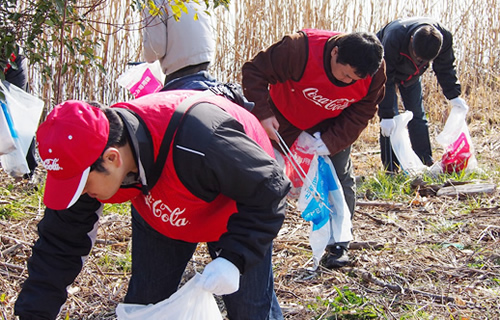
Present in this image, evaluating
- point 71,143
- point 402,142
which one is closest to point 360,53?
point 71,143

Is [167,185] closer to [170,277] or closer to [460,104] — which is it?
[170,277]

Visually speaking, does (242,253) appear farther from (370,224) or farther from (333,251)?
(370,224)

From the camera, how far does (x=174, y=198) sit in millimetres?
1807

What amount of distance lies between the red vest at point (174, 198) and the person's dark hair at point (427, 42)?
2560 millimetres

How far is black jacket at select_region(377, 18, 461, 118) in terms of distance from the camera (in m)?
→ 4.51

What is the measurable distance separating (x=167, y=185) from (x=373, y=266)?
6.21 ft

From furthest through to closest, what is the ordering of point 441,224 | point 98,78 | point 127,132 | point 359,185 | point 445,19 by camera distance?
point 445,19 < point 98,78 < point 359,185 < point 441,224 < point 127,132

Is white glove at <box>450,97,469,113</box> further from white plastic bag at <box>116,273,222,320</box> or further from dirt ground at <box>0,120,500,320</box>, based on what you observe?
white plastic bag at <box>116,273,222,320</box>

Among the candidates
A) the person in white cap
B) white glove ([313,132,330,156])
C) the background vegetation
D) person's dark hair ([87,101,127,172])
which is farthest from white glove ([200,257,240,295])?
the person in white cap

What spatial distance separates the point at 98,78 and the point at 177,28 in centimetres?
262

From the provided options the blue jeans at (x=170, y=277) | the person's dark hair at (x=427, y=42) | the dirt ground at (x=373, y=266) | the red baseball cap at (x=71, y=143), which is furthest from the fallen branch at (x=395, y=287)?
the red baseball cap at (x=71, y=143)

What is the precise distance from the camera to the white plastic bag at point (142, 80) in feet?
12.1

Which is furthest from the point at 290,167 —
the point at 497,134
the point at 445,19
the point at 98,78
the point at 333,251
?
the point at 445,19

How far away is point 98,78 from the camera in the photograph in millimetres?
5742
